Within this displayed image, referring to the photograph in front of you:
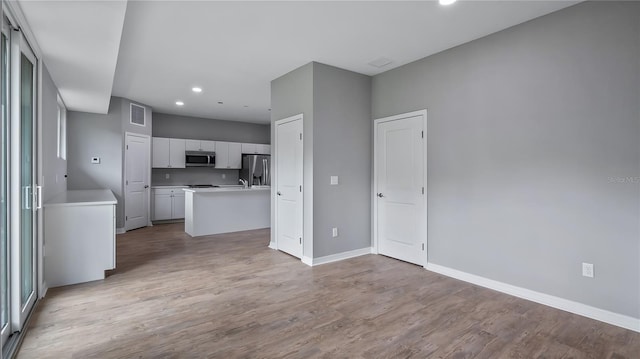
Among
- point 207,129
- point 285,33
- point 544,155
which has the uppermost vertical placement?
point 285,33

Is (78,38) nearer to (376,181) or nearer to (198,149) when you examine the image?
(376,181)

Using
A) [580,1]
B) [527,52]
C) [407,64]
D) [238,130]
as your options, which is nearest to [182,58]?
[407,64]

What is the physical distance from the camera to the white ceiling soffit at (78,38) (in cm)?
227

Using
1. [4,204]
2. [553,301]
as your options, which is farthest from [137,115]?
[553,301]

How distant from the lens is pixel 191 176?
8055mm

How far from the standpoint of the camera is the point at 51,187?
3.91 m

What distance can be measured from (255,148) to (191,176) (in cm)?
181

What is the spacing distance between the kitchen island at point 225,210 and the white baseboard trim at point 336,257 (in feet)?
8.01

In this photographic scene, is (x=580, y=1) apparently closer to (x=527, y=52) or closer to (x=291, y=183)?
(x=527, y=52)

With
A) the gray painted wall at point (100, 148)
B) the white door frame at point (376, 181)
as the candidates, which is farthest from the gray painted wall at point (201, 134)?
the white door frame at point (376, 181)

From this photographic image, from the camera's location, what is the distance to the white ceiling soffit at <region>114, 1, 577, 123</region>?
9.15 ft

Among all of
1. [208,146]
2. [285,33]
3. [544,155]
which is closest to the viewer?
[544,155]

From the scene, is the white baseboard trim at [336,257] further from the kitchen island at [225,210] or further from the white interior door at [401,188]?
the kitchen island at [225,210]

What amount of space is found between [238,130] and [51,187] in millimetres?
5209
